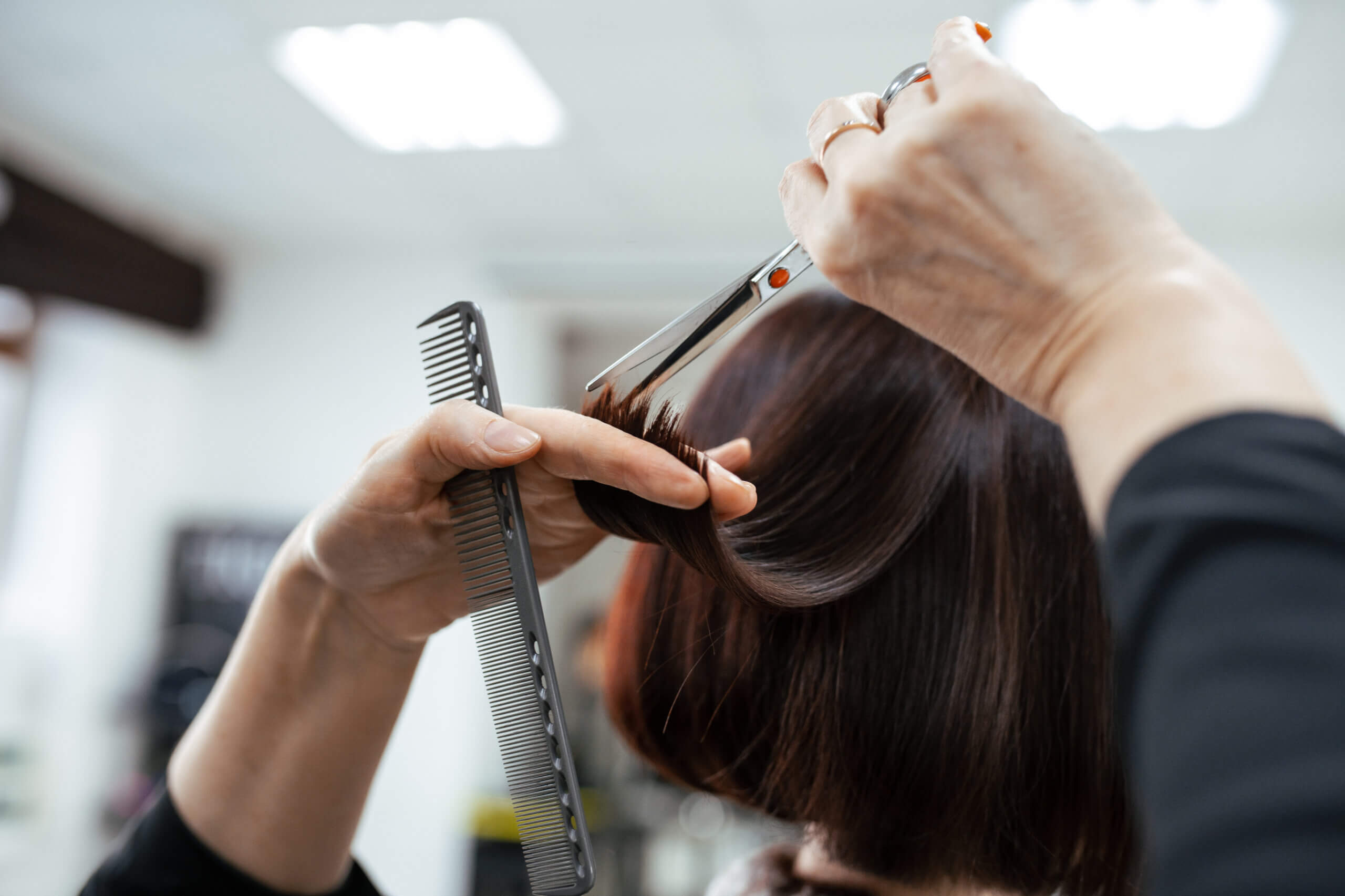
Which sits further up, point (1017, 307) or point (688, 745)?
point (1017, 307)

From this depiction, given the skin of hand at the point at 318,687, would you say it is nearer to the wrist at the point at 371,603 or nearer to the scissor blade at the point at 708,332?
the wrist at the point at 371,603

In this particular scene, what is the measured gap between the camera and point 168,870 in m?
0.78

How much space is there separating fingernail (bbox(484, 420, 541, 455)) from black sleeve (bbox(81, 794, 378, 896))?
51 centimetres

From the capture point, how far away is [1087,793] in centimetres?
65

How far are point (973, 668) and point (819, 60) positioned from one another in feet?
6.03

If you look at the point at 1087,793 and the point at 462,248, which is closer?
the point at 1087,793

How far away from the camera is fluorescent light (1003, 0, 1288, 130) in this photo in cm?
191


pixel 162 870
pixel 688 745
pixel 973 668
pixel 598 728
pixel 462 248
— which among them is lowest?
pixel 598 728

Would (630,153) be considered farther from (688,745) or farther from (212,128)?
(688,745)

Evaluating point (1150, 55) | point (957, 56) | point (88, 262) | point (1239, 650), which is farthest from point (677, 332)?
point (88, 262)

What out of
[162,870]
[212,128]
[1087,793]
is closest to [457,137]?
[212,128]

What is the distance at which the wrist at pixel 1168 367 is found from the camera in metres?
0.30

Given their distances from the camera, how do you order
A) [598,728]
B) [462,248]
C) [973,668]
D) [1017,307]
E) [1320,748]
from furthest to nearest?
[598,728], [462,248], [973,668], [1017,307], [1320,748]

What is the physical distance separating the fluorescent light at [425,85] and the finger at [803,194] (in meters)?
1.85
